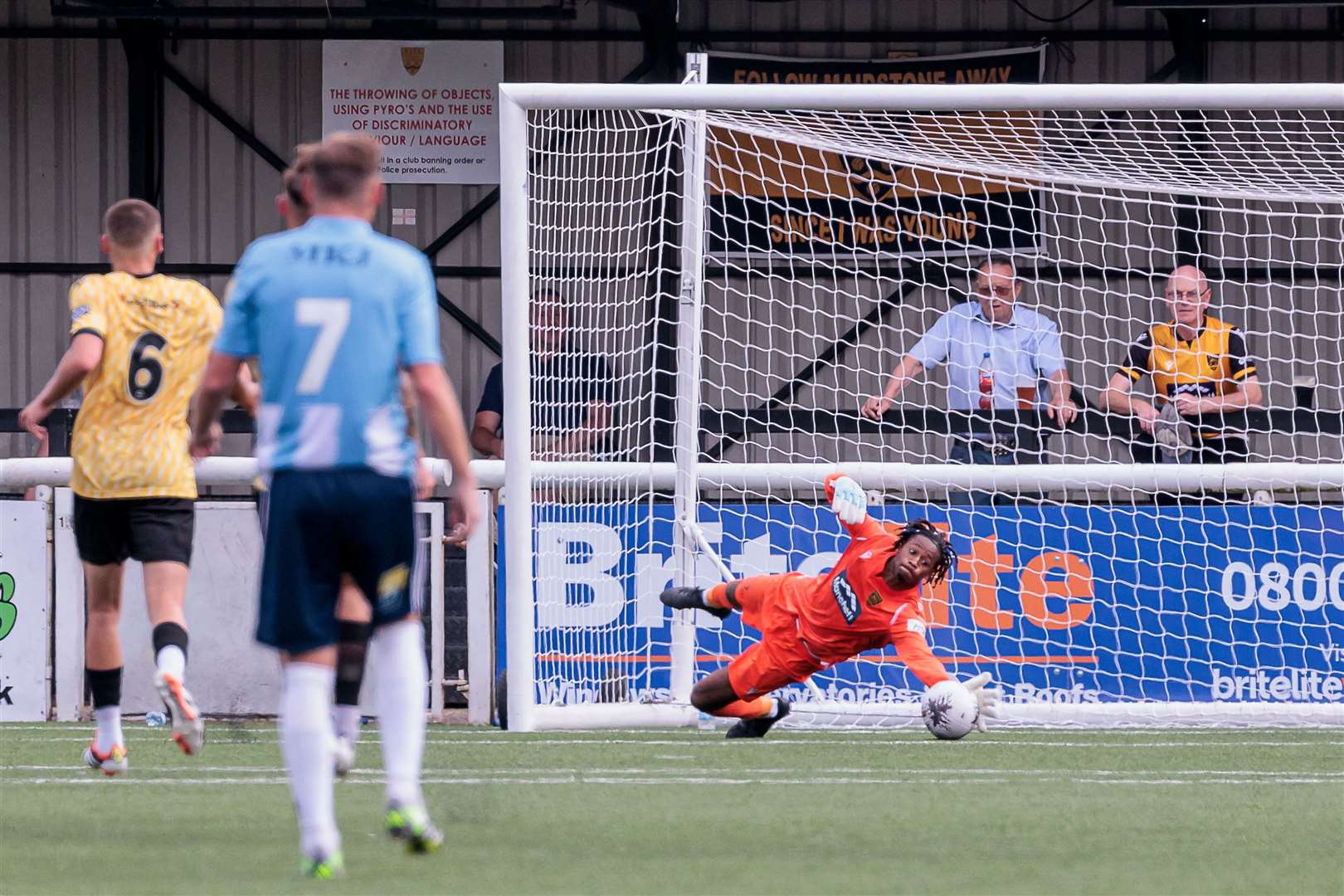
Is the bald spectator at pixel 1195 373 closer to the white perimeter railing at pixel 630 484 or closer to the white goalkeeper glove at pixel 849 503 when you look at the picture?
the white perimeter railing at pixel 630 484

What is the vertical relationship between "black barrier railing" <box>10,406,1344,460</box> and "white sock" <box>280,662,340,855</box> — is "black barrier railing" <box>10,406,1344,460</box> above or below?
above

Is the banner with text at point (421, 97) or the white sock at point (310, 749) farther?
the banner with text at point (421, 97)

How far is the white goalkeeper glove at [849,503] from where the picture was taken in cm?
710

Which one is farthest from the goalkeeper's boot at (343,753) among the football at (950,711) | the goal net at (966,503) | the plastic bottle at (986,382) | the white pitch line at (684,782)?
the plastic bottle at (986,382)

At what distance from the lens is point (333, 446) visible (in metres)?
3.70

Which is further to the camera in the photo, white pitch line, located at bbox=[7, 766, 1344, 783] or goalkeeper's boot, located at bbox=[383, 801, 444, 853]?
white pitch line, located at bbox=[7, 766, 1344, 783]

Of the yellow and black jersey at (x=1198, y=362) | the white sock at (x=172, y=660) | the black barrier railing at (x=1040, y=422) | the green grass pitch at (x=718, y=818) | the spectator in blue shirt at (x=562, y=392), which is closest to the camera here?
the green grass pitch at (x=718, y=818)

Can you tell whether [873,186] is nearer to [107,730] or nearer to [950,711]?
[950,711]

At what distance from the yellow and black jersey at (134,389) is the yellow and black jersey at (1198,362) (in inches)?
196

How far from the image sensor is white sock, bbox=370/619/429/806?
3.77 meters

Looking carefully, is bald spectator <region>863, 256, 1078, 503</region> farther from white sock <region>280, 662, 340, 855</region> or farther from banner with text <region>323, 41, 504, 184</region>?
banner with text <region>323, 41, 504, 184</region>

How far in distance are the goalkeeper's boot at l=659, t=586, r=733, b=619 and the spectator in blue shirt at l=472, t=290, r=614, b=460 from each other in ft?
2.91

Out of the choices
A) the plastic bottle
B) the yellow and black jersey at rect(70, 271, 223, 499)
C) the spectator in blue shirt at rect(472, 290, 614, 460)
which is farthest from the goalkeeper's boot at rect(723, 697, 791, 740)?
the yellow and black jersey at rect(70, 271, 223, 499)

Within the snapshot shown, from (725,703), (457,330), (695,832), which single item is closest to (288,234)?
(695,832)
